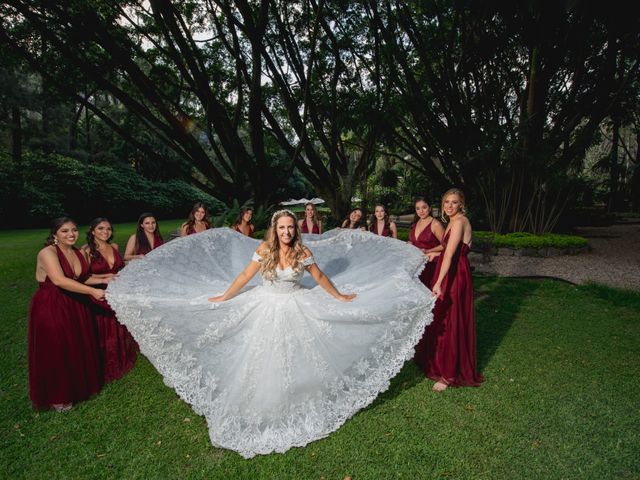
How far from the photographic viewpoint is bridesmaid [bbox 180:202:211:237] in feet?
21.7

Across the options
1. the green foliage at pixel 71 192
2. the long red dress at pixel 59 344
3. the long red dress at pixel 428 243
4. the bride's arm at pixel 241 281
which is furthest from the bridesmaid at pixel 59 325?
the green foliage at pixel 71 192

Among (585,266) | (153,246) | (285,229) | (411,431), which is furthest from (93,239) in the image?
(585,266)

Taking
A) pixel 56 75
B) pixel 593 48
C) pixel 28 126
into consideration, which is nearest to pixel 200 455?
pixel 56 75

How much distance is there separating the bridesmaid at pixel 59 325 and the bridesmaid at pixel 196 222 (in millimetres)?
2639

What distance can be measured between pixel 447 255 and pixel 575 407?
→ 6.58ft

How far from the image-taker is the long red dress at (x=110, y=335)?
4.29 m

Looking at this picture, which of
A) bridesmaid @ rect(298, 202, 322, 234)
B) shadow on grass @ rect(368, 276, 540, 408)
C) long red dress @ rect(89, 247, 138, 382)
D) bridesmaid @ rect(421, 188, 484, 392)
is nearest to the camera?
bridesmaid @ rect(421, 188, 484, 392)

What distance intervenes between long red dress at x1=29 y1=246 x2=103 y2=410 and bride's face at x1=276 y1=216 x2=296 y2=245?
2240 millimetres

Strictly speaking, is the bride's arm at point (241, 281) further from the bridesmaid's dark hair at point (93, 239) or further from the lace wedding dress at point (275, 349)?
the bridesmaid's dark hair at point (93, 239)

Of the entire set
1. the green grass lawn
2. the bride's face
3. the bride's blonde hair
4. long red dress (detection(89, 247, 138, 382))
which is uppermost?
the bride's face

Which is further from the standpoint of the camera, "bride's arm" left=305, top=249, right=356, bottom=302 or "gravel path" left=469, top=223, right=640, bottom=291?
"gravel path" left=469, top=223, right=640, bottom=291

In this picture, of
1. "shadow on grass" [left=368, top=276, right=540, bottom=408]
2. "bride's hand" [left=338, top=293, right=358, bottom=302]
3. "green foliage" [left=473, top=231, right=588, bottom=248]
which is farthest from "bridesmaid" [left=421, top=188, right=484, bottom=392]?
"green foliage" [left=473, top=231, right=588, bottom=248]

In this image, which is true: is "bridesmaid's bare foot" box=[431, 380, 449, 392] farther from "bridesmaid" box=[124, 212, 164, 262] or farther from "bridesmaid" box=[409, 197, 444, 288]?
"bridesmaid" box=[124, 212, 164, 262]

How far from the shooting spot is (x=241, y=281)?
3.61 m
